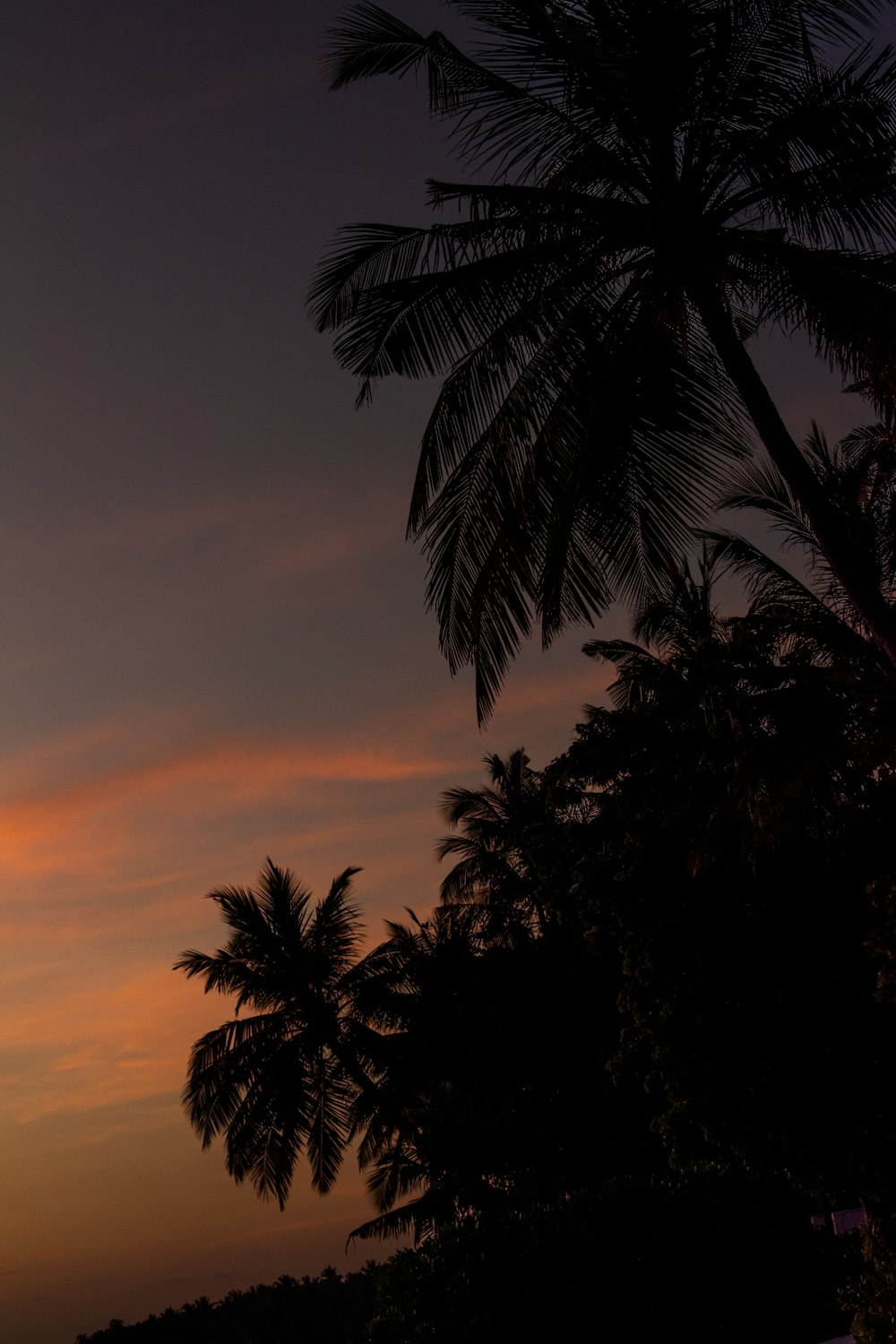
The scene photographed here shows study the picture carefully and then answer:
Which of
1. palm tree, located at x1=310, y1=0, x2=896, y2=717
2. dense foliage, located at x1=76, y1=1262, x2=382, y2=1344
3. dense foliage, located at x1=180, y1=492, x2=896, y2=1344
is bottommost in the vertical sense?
dense foliage, located at x1=76, y1=1262, x2=382, y2=1344

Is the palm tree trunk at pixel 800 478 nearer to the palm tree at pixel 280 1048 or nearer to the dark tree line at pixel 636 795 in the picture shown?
the dark tree line at pixel 636 795

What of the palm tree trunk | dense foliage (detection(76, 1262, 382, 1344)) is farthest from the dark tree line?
dense foliage (detection(76, 1262, 382, 1344))

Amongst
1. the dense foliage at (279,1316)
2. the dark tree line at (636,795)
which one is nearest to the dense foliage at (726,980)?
the dark tree line at (636,795)

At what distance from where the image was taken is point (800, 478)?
7684mm

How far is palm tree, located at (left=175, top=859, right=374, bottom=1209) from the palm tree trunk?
59.4ft

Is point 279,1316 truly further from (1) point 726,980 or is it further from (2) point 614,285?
(2) point 614,285

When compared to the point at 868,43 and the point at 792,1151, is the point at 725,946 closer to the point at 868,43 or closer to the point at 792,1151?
the point at 792,1151

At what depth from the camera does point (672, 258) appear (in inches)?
300

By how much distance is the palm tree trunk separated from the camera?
296 inches

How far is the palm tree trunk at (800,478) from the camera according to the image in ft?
24.7

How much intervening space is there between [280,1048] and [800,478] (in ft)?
62.1

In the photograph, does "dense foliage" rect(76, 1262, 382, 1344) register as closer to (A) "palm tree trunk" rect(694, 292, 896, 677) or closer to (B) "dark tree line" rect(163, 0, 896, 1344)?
(B) "dark tree line" rect(163, 0, 896, 1344)

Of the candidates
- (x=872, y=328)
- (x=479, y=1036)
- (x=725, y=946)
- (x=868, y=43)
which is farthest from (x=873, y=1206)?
(x=868, y=43)

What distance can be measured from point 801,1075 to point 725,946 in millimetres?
1808
